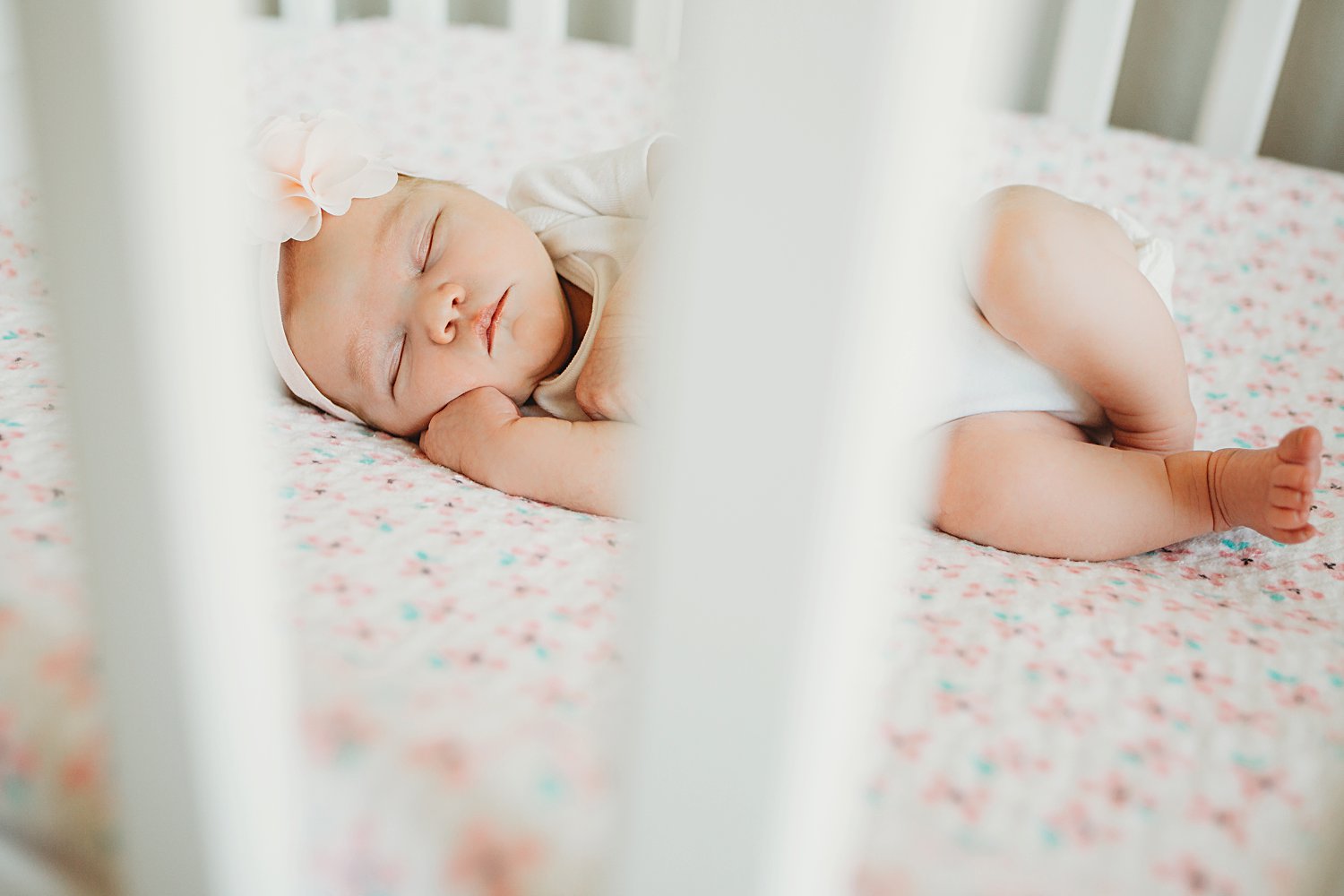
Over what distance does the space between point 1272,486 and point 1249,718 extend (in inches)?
9.1

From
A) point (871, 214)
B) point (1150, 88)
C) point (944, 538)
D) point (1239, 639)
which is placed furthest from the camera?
point (1150, 88)

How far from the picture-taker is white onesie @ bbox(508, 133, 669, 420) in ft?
2.76

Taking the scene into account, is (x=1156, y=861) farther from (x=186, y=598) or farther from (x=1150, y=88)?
(x=1150, y=88)

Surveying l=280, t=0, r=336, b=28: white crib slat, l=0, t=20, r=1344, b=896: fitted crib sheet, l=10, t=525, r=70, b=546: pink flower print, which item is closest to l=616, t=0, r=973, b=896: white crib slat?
l=0, t=20, r=1344, b=896: fitted crib sheet

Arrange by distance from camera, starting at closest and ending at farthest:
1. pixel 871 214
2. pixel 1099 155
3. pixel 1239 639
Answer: pixel 871 214 → pixel 1239 639 → pixel 1099 155

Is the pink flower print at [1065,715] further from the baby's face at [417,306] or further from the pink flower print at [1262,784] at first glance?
the baby's face at [417,306]

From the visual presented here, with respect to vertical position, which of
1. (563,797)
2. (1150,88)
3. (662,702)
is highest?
(1150,88)

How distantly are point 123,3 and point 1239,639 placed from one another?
0.51 m

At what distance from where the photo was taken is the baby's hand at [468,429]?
2.40 ft

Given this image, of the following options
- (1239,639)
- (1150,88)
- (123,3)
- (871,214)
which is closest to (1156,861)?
(1239,639)

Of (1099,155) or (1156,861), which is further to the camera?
(1099,155)

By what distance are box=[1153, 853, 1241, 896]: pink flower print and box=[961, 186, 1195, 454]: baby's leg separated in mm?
419

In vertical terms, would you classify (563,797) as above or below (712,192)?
below

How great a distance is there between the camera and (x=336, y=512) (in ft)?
1.74
